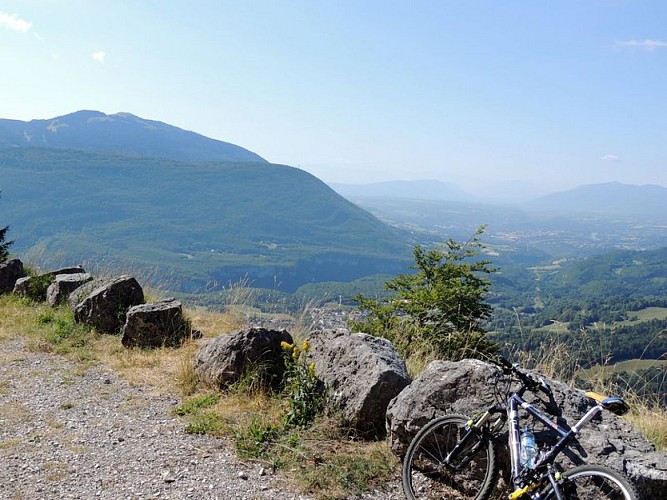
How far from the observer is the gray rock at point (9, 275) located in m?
13.5

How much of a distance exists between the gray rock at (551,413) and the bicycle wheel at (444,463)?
0.21 meters

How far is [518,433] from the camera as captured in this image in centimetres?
409

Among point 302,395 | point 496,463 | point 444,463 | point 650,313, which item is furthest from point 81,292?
point 650,313

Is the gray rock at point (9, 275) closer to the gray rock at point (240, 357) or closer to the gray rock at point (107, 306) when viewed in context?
the gray rock at point (107, 306)

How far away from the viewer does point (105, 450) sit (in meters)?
5.70

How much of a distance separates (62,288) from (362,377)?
925cm

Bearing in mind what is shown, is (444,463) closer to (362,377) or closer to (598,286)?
(362,377)

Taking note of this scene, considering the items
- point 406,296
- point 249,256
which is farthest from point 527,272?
point 406,296

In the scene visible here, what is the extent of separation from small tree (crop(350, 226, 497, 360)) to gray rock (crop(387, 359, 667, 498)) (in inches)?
104

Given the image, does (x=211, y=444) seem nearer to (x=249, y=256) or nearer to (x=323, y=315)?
(x=323, y=315)

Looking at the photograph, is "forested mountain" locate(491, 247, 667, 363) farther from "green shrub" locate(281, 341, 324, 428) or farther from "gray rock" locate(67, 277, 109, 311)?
"green shrub" locate(281, 341, 324, 428)

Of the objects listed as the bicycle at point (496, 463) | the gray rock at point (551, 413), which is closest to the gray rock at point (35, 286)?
the gray rock at point (551, 413)

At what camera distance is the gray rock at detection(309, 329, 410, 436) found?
5.96 m

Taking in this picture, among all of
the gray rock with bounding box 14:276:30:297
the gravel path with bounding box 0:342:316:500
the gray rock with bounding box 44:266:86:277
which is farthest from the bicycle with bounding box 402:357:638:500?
the gray rock with bounding box 44:266:86:277
